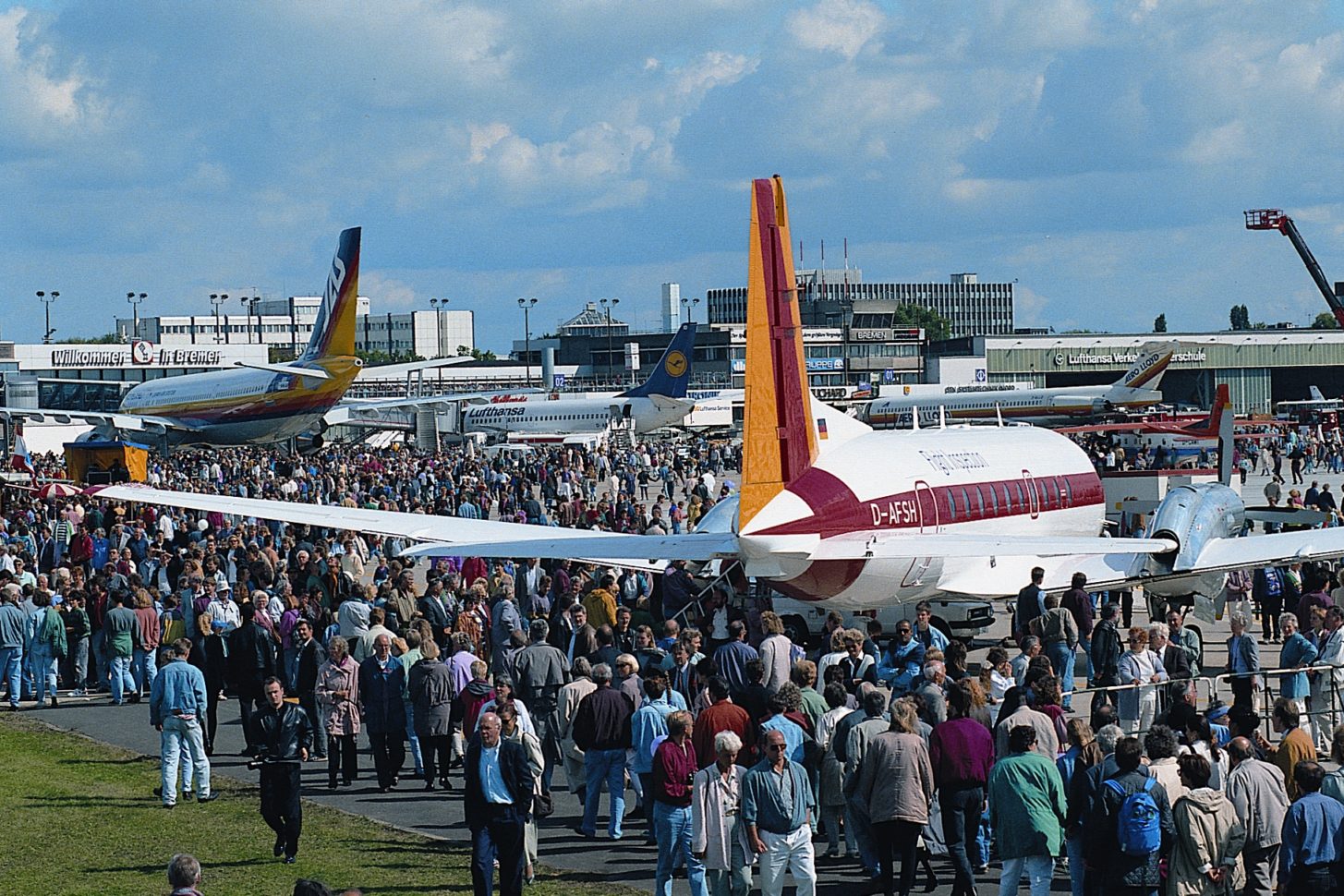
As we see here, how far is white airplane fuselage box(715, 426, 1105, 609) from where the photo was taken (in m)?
17.1

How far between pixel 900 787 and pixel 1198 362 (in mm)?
109828

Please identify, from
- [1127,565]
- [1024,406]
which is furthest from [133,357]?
[1127,565]

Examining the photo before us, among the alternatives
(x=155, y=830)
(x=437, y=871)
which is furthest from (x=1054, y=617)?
(x=155, y=830)

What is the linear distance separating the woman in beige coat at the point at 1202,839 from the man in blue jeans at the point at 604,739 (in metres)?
4.83

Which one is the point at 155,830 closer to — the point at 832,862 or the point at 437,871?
the point at 437,871

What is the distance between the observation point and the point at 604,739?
12602 mm

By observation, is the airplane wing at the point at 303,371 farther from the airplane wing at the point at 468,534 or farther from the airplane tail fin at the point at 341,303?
the airplane wing at the point at 468,534

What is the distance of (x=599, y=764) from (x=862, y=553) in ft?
19.7

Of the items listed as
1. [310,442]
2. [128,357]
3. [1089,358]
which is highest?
[128,357]

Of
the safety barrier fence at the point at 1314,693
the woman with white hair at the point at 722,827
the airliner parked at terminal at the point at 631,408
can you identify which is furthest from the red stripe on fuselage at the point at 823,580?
the airliner parked at terminal at the point at 631,408

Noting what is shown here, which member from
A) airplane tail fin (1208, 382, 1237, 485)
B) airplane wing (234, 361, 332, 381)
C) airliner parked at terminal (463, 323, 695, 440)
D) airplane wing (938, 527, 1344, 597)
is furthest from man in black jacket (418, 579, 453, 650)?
airliner parked at terminal (463, 323, 695, 440)

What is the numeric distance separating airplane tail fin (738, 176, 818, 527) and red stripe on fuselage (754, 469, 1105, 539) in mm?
344

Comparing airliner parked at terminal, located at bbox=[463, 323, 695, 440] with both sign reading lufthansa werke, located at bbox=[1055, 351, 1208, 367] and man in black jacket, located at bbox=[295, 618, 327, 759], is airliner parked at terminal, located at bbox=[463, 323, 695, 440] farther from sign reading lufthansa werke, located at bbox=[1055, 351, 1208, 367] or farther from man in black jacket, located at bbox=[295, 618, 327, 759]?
man in black jacket, located at bbox=[295, 618, 327, 759]

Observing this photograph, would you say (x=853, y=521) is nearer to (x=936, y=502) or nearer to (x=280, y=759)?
(x=936, y=502)
